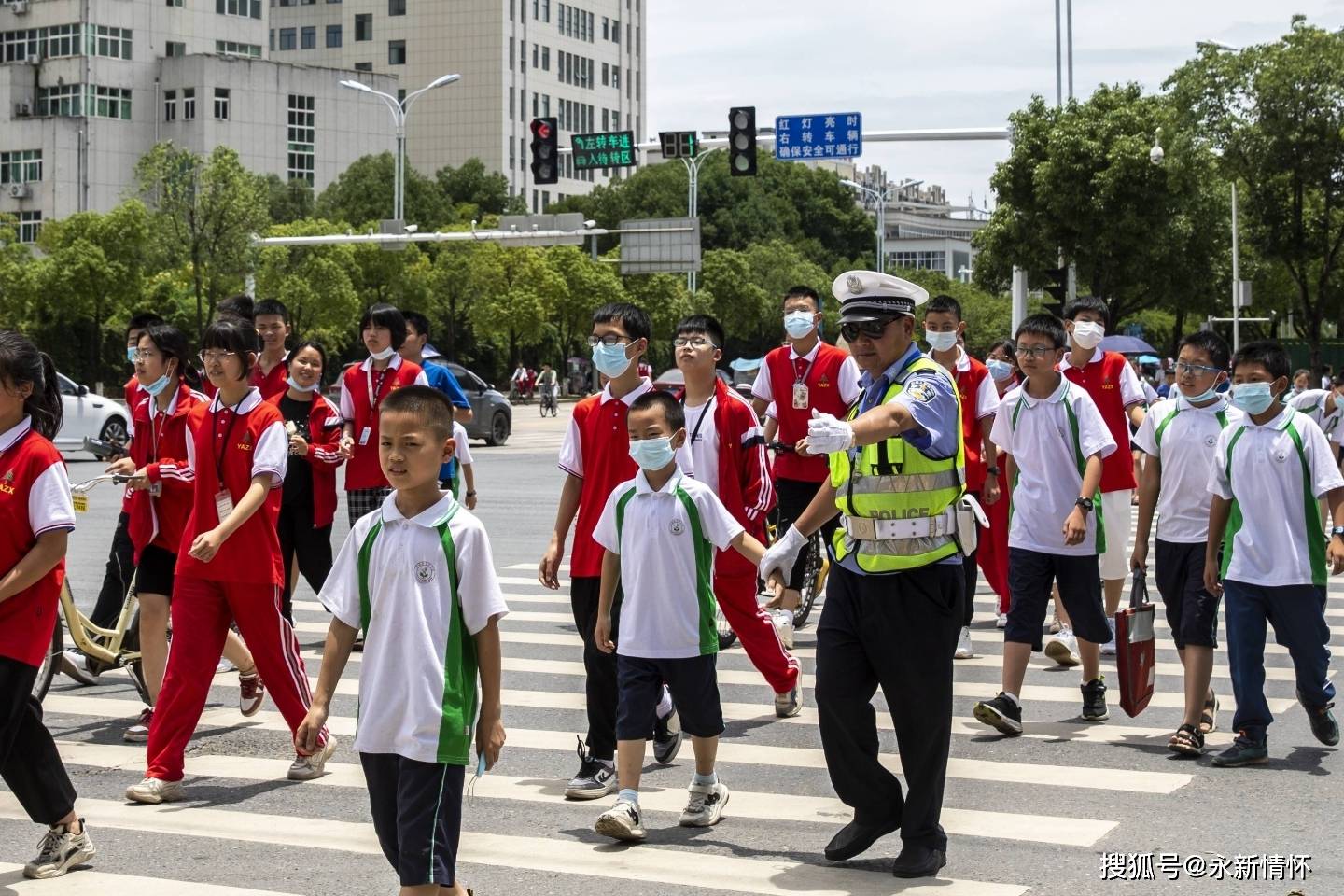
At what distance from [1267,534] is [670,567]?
2.76 metres

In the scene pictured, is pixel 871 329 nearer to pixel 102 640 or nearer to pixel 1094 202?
pixel 102 640

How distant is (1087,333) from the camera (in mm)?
10242

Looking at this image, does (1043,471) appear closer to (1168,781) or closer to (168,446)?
(1168,781)

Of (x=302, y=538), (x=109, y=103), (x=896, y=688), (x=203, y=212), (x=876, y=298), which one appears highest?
(x=109, y=103)

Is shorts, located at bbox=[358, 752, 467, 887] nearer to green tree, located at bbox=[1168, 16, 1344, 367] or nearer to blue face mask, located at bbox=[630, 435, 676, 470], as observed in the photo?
blue face mask, located at bbox=[630, 435, 676, 470]

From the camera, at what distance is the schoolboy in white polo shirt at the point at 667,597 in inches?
257

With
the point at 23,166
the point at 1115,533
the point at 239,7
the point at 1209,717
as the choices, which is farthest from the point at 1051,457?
the point at 239,7

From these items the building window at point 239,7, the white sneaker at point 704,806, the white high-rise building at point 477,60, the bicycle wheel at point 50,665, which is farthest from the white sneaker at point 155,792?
the white high-rise building at point 477,60

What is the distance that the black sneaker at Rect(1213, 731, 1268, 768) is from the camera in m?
7.60

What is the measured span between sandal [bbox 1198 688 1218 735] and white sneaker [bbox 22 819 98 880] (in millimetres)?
4693

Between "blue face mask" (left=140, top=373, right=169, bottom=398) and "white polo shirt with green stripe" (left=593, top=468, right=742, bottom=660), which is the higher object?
"blue face mask" (left=140, top=373, right=169, bottom=398)

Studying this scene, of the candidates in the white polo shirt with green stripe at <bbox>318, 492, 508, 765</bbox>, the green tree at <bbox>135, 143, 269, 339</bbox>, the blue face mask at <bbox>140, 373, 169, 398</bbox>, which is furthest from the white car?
the white polo shirt with green stripe at <bbox>318, 492, 508, 765</bbox>

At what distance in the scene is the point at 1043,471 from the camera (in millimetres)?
8633

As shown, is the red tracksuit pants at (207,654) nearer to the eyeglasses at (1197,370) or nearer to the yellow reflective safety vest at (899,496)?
the yellow reflective safety vest at (899,496)
